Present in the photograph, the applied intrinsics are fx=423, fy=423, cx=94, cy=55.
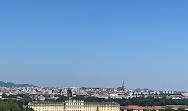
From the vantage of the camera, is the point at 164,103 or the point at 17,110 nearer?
the point at 17,110

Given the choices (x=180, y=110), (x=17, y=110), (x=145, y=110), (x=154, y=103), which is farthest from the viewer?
(x=154, y=103)

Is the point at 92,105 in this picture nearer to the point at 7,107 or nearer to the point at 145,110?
the point at 145,110

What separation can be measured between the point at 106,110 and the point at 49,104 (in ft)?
36.1

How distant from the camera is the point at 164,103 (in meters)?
96.9

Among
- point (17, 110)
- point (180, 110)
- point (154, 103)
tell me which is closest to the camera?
point (17, 110)

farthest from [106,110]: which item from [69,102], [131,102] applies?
[131,102]

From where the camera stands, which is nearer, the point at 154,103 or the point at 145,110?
the point at 145,110

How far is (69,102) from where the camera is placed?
82.5m

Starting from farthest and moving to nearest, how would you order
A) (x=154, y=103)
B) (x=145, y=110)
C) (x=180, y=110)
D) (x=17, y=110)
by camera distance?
(x=154, y=103), (x=145, y=110), (x=180, y=110), (x=17, y=110)

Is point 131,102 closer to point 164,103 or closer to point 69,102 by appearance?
point 164,103

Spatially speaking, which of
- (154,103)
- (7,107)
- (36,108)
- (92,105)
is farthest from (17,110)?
(154,103)

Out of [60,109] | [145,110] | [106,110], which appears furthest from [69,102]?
[145,110]

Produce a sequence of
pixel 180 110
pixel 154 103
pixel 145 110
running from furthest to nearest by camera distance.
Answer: pixel 154 103
pixel 145 110
pixel 180 110

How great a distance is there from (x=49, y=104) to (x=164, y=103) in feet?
96.3
